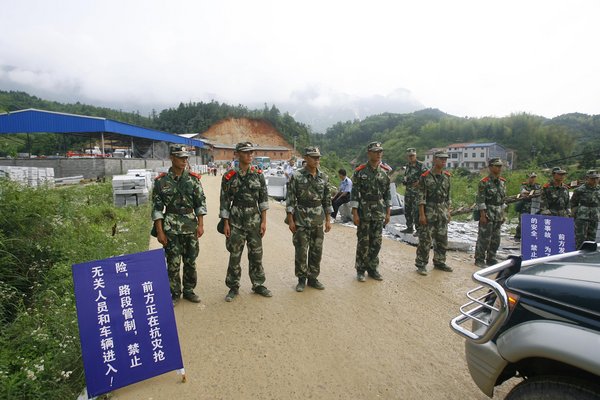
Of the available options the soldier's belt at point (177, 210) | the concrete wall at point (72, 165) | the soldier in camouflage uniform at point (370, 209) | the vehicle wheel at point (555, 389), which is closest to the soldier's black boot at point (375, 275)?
the soldier in camouflage uniform at point (370, 209)

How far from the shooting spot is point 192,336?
348cm

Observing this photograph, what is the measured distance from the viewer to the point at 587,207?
6570mm

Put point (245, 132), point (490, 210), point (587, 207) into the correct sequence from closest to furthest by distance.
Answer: point (490, 210) < point (587, 207) < point (245, 132)

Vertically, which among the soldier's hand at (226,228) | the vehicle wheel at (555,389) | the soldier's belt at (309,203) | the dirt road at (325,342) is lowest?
the dirt road at (325,342)

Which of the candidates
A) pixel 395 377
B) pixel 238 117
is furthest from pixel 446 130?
pixel 395 377

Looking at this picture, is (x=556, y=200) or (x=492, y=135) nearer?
(x=556, y=200)

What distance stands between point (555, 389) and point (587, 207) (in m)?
6.71

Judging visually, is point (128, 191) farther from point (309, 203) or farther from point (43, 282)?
point (309, 203)

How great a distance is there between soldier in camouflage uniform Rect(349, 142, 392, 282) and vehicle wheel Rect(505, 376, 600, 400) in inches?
137

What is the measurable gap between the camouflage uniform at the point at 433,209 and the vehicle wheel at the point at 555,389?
399cm

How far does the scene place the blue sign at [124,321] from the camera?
2525mm

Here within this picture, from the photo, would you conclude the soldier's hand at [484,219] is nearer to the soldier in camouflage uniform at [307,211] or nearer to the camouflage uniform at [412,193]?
the camouflage uniform at [412,193]

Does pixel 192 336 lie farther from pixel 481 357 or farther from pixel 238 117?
pixel 238 117

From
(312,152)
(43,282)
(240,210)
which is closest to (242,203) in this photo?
(240,210)
